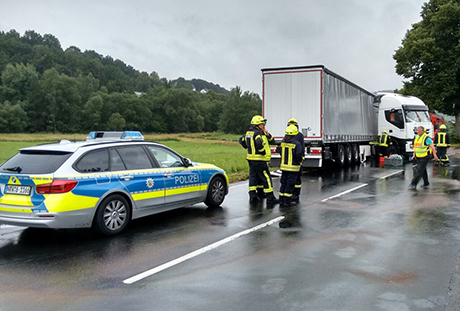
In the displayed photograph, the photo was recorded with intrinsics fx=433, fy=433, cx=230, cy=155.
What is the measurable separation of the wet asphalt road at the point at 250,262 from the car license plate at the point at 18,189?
2.60 ft

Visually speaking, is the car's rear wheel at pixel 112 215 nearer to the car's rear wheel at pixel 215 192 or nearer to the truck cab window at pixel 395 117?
the car's rear wheel at pixel 215 192

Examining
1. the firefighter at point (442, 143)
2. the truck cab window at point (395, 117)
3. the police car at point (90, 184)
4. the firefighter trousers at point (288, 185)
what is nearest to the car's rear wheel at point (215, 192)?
the police car at point (90, 184)

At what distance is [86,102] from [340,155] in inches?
3280

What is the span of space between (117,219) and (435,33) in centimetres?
4389

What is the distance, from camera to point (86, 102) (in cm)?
9362

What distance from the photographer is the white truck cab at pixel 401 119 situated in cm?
2314

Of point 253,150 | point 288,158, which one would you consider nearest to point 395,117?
point 288,158

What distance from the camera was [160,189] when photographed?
769 centimetres

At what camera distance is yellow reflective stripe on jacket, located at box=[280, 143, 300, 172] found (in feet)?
31.1

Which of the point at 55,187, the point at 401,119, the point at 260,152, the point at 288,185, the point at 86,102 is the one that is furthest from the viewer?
the point at 86,102

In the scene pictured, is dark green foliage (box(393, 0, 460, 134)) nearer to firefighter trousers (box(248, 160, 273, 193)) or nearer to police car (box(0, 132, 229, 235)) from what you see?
firefighter trousers (box(248, 160, 273, 193))

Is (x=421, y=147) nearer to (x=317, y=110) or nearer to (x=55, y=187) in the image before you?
(x=317, y=110)

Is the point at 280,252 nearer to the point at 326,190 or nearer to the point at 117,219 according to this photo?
the point at 117,219

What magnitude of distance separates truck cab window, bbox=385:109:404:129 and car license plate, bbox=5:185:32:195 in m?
21.0
